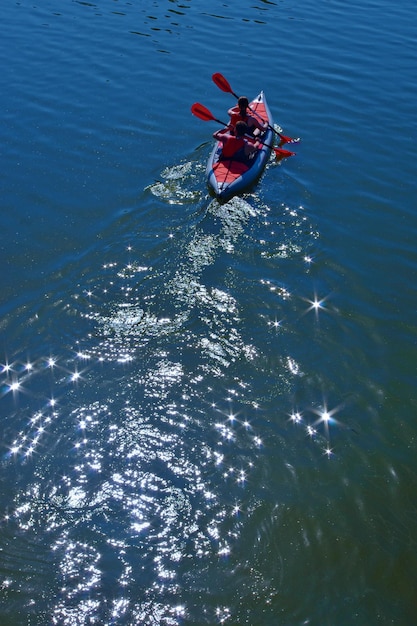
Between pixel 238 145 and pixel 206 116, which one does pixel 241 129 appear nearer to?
pixel 238 145

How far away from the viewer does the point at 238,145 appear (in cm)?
1338

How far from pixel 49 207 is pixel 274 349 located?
20.6 feet

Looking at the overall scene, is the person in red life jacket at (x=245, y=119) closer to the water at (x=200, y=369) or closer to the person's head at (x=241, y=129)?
the person's head at (x=241, y=129)

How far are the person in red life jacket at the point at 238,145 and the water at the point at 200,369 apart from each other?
0.74 meters

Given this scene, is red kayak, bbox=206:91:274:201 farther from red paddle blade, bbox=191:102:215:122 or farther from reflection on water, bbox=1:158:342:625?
reflection on water, bbox=1:158:342:625

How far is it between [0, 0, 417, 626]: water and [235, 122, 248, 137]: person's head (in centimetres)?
108

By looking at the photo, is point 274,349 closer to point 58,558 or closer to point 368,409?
point 368,409

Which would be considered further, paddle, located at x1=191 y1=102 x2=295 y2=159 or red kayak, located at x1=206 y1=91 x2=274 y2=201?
paddle, located at x1=191 y1=102 x2=295 y2=159

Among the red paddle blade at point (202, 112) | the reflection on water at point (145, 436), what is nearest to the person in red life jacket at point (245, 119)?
the red paddle blade at point (202, 112)

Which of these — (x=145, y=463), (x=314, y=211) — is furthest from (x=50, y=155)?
(x=145, y=463)

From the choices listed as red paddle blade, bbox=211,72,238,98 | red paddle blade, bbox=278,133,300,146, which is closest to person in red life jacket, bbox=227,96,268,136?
red paddle blade, bbox=278,133,300,146

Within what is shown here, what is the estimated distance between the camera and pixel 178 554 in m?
6.69

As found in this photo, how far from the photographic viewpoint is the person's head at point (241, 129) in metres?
13.6

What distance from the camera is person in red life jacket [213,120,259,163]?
43.6 feet
